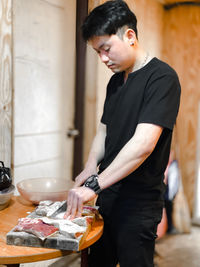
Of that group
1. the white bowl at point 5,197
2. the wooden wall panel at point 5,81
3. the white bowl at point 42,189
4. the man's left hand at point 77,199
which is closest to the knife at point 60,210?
the man's left hand at point 77,199

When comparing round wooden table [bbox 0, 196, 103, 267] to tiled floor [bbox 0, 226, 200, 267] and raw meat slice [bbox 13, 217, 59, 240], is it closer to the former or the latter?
raw meat slice [bbox 13, 217, 59, 240]

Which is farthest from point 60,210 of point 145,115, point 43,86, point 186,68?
point 186,68

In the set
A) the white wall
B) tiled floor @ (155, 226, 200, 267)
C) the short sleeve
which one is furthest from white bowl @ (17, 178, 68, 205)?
tiled floor @ (155, 226, 200, 267)

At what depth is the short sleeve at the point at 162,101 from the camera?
1211 mm

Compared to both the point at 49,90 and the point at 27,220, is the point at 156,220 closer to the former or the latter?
the point at 27,220

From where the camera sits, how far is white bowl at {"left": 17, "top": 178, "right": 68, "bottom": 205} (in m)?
1.49

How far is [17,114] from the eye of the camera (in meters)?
1.96

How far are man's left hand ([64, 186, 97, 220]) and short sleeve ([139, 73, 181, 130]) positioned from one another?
13.0 inches

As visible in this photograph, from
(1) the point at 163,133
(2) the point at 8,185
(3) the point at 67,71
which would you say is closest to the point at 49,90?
(3) the point at 67,71

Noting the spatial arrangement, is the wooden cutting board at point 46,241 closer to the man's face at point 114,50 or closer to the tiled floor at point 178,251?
the man's face at point 114,50

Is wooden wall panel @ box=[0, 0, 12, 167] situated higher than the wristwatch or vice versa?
wooden wall panel @ box=[0, 0, 12, 167]

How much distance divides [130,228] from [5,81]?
0.97 meters

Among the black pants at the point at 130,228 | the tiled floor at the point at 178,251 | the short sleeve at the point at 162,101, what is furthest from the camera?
the tiled floor at the point at 178,251

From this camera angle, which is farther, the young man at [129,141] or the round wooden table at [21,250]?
the young man at [129,141]
